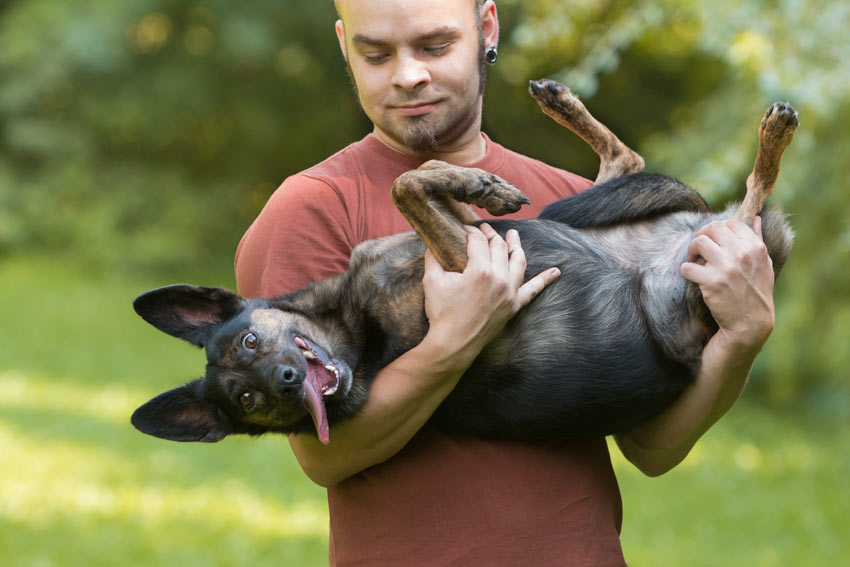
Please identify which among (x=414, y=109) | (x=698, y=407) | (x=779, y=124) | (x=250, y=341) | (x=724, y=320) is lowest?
(x=698, y=407)

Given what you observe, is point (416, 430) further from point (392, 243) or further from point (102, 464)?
point (102, 464)

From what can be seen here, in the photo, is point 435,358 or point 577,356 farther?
point 577,356

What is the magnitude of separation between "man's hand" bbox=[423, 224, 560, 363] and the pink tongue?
0.42m

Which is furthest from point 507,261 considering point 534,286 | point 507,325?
point 507,325

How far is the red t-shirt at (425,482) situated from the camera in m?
2.69

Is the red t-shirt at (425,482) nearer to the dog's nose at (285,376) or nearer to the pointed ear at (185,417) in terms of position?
the dog's nose at (285,376)

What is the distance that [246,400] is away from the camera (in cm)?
315

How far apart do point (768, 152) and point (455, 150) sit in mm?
1004

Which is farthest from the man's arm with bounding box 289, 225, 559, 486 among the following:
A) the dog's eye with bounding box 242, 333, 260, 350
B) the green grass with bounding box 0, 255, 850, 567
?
the green grass with bounding box 0, 255, 850, 567

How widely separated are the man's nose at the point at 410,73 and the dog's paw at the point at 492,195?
1.01 feet

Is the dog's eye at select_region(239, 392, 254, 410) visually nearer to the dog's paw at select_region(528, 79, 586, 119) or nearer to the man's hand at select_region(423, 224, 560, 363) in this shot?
the man's hand at select_region(423, 224, 560, 363)

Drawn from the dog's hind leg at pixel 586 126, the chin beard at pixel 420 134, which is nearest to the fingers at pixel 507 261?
the chin beard at pixel 420 134

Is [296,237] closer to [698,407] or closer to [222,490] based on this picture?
[698,407]

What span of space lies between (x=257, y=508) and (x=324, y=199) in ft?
19.3
